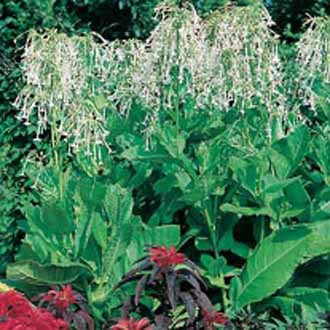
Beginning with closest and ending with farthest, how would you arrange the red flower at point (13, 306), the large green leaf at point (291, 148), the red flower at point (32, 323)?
the red flower at point (32, 323), the red flower at point (13, 306), the large green leaf at point (291, 148)

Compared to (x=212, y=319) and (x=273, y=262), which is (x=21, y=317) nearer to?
(x=212, y=319)

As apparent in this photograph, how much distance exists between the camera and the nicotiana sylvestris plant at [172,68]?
4566mm

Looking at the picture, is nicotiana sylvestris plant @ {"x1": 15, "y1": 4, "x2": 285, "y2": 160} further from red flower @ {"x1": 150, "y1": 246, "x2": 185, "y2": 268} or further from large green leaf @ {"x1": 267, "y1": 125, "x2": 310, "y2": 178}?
red flower @ {"x1": 150, "y1": 246, "x2": 185, "y2": 268}

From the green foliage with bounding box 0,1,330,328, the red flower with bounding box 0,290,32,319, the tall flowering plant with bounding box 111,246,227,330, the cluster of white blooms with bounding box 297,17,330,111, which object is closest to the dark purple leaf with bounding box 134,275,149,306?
the tall flowering plant with bounding box 111,246,227,330

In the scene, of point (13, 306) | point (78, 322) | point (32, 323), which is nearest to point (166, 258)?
point (78, 322)

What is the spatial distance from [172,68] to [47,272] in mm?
1293

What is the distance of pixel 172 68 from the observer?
475 centimetres

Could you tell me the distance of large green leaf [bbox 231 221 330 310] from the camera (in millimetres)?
4820

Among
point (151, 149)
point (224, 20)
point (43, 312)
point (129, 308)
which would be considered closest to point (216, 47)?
point (224, 20)

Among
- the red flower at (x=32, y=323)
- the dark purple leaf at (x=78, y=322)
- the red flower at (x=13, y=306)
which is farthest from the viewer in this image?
the dark purple leaf at (x=78, y=322)

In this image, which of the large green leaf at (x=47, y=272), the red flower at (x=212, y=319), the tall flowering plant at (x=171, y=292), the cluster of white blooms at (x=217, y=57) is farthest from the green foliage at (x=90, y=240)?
the red flower at (x=212, y=319)

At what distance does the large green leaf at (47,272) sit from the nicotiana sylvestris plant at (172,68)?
0.66 meters

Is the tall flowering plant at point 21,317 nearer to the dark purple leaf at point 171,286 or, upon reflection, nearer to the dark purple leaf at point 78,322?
the dark purple leaf at point 78,322

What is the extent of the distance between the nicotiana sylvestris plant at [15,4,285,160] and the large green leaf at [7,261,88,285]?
2.15 ft
